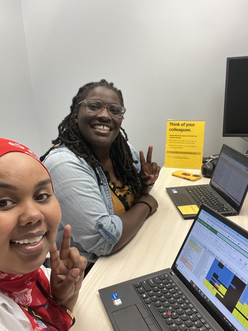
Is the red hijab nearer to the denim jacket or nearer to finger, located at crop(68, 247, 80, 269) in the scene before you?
finger, located at crop(68, 247, 80, 269)

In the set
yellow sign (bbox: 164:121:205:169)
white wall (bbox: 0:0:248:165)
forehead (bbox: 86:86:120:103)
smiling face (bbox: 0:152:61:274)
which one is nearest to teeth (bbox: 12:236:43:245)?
smiling face (bbox: 0:152:61:274)

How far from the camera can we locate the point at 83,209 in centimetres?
93

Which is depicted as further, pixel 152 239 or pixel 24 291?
pixel 152 239

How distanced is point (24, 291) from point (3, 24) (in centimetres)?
203

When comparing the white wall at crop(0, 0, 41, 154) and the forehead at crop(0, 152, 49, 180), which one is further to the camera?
the white wall at crop(0, 0, 41, 154)

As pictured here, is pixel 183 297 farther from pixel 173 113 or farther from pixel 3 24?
pixel 3 24

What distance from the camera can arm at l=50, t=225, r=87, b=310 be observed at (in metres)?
0.68

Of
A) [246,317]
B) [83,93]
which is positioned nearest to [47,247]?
[246,317]

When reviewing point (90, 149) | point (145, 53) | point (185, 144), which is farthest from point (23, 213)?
point (145, 53)

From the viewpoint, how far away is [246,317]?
1.78 feet

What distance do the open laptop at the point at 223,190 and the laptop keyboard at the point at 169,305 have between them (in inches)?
17.5

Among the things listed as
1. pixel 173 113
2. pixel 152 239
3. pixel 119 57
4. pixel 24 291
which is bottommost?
pixel 152 239

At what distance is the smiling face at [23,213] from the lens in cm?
49

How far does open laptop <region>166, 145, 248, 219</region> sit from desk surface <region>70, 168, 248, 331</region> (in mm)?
51
